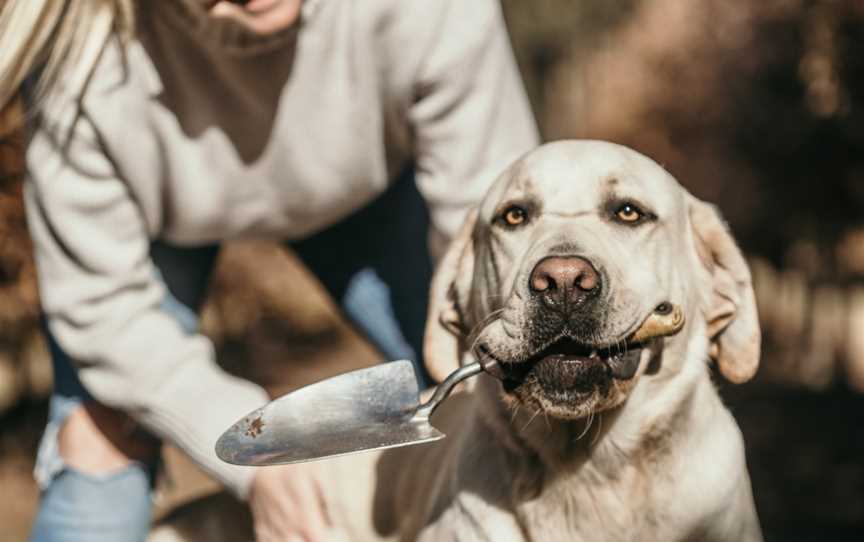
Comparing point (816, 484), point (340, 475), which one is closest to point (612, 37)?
point (816, 484)

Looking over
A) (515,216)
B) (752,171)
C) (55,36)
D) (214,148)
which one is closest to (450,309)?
(515,216)

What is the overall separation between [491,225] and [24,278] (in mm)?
2950

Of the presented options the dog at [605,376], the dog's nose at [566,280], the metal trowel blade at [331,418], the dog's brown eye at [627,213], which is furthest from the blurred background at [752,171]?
the dog's nose at [566,280]

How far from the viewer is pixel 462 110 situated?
9.20 feet

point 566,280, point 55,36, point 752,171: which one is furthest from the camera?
point 752,171

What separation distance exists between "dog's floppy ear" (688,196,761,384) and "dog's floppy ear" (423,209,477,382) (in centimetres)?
42

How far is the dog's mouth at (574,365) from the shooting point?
2115mm

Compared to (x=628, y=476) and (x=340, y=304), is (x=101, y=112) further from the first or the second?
(x=628, y=476)

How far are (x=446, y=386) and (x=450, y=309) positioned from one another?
32cm

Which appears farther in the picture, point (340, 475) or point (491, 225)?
point (340, 475)

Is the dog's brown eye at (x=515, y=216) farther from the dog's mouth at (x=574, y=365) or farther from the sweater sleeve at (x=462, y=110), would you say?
the sweater sleeve at (x=462, y=110)

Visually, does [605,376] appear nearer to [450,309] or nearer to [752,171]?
[450,309]

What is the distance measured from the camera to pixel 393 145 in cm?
297

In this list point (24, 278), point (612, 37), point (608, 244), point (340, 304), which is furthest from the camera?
point (612, 37)
